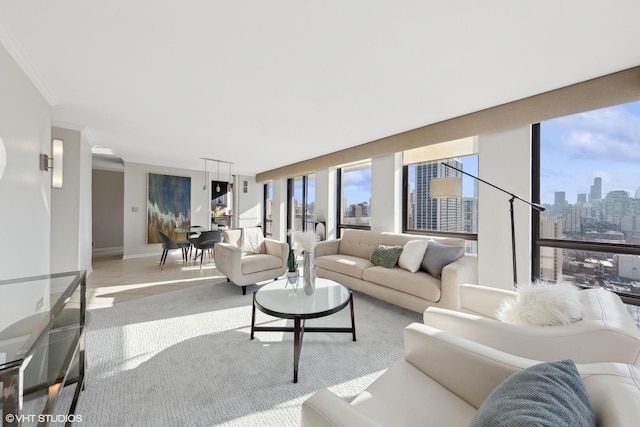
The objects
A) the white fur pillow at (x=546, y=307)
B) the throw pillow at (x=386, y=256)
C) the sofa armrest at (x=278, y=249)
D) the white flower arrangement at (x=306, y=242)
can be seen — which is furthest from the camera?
the sofa armrest at (x=278, y=249)

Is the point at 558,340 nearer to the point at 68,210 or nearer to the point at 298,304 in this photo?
the point at 298,304

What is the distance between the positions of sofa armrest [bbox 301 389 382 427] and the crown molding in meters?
2.93

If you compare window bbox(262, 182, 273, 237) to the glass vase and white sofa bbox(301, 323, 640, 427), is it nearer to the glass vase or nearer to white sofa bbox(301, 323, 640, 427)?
the glass vase

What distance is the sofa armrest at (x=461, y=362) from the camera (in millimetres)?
960

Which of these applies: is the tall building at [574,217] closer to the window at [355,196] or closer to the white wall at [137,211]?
the window at [355,196]

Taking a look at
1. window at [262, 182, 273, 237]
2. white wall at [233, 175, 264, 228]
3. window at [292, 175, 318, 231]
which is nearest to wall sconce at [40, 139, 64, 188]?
window at [292, 175, 318, 231]

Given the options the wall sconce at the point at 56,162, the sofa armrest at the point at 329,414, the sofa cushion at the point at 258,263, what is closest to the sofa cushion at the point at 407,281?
the sofa cushion at the point at 258,263

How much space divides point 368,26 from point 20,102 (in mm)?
2963

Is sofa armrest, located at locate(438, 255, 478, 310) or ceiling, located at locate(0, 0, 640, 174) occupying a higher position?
ceiling, located at locate(0, 0, 640, 174)

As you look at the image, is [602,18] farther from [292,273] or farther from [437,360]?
[292,273]

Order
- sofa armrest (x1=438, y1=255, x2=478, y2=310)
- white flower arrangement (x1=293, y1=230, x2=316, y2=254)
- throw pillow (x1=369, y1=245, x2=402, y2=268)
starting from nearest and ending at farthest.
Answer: white flower arrangement (x1=293, y1=230, x2=316, y2=254) → sofa armrest (x1=438, y1=255, x2=478, y2=310) → throw pillow (x1=369, y1=245, x2=402, y2=268)

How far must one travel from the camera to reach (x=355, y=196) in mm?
5285

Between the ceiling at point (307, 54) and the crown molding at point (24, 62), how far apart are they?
13 millimetres

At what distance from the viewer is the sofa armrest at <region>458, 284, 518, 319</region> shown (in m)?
1.83
